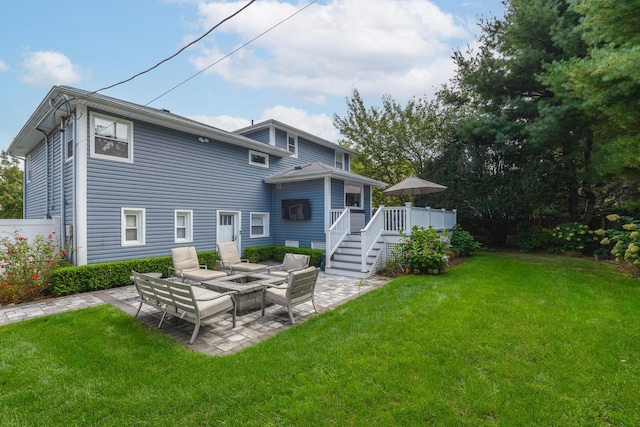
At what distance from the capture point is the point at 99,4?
6.12 meters

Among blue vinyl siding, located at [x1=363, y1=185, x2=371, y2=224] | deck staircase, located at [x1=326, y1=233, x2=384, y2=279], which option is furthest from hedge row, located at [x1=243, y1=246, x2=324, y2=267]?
blue vinyl siding, located at [x1=363, y1=185, x2=371, y2=224]

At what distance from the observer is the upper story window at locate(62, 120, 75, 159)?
24.9 feet

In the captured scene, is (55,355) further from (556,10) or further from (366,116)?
(366,116)

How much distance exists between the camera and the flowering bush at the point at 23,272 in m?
5.90

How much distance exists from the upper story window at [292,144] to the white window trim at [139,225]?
7290mm

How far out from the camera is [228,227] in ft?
35.6

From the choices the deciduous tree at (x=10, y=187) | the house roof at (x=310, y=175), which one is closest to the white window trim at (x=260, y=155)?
the house roof at (x=310, y=175)

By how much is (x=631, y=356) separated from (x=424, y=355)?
7.98ft

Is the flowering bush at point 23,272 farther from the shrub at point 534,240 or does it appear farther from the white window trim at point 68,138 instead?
the shrub at point 534,240

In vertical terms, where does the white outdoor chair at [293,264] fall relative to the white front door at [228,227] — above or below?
below

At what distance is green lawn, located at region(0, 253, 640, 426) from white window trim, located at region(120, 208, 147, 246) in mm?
3252

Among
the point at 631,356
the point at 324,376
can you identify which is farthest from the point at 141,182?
the point at 631,356

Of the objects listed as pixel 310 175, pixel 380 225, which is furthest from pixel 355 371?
pixel 310 175

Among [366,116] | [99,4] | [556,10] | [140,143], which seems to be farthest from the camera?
[366,116]
